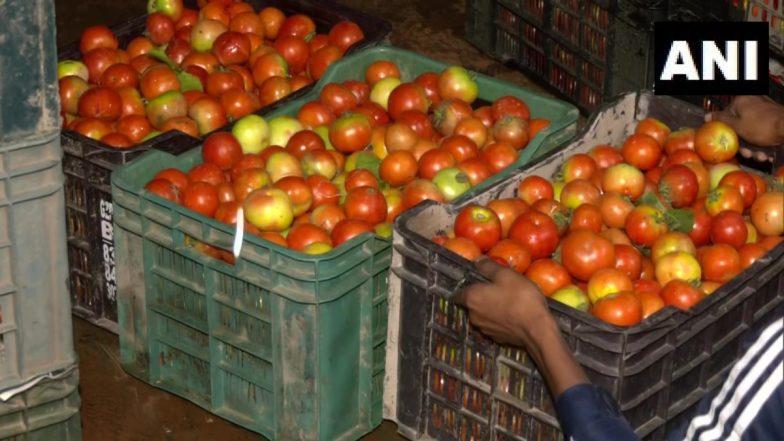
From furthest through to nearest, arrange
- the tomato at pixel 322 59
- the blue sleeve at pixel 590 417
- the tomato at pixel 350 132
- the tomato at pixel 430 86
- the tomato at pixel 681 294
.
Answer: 1. the tomato at pixel 322 59
2. the tomato at pixel 430 86
3. the tomato at pixel 350 132
4. the tomato at pixel 681 294
5. the blue sleeve at pixel 590 417

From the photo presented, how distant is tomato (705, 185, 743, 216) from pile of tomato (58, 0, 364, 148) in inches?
63.1

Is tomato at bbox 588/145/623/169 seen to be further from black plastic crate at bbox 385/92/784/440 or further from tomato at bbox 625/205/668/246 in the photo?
black plastic crate at bbox 385/92/784/440

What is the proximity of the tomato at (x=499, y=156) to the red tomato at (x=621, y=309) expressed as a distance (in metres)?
0.89

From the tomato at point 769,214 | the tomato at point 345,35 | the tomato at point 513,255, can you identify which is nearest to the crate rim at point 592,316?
the tomato at point 513,255

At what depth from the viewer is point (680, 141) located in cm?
422

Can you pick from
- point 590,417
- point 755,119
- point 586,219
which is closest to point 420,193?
point 586,219

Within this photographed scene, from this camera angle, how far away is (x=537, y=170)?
4.13m

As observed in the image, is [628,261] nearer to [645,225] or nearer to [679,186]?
[645,225]

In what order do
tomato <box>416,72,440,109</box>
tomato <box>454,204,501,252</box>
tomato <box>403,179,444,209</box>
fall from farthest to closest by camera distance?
tomato <box>416,72,440,109</box> → tomato <box>403,179,444,209</box> → tomato <box>454,204,501,252</box>

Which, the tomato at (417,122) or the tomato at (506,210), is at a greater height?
the tomato at (417,122)

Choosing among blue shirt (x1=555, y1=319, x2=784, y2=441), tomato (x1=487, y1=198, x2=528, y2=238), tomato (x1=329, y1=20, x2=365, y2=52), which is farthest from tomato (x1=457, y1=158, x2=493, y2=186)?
blue shirt (x1=555, y1=319, x2=784, y2=441)

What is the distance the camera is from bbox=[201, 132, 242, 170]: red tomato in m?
4.25

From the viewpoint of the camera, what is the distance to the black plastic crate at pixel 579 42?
5387 millimetres

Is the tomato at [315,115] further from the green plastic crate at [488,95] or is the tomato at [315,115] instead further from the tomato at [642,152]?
the tomato at [642,152]
